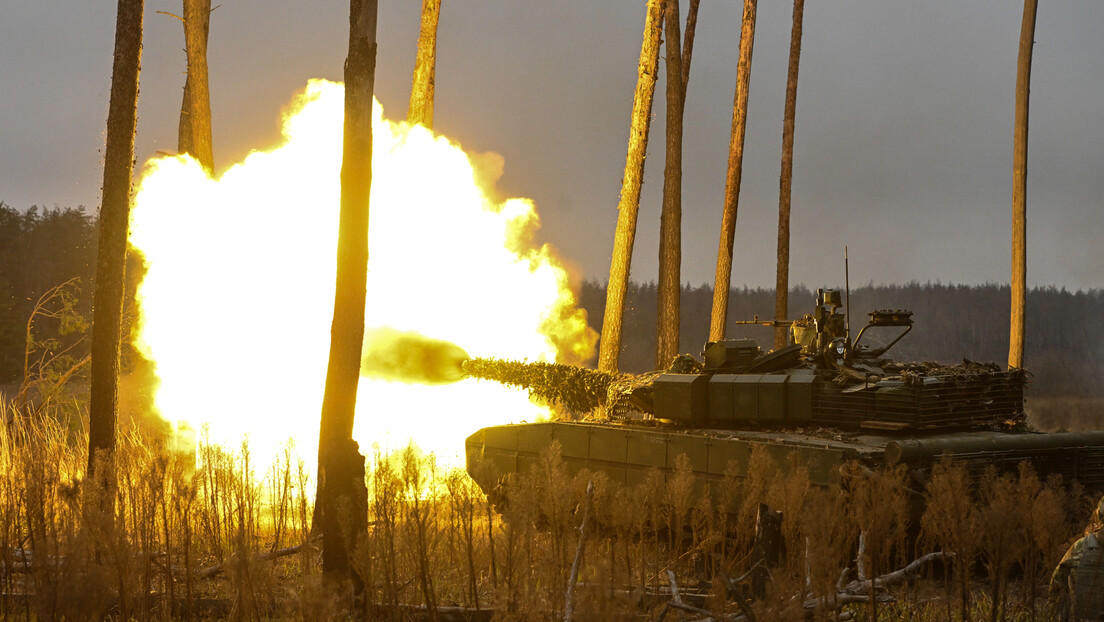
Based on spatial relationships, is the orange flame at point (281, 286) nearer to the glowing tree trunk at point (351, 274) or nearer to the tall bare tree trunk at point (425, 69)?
the tall bare tree trunk at point (425, 69)

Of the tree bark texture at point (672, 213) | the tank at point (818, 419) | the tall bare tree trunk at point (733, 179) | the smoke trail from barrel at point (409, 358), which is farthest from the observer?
the tall bare tree trunk at point (733, 179)

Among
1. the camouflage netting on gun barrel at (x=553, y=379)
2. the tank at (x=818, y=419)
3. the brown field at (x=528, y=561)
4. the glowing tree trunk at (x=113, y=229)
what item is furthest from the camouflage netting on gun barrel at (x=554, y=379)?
the glowing tree trunk at (x=113, y=229)

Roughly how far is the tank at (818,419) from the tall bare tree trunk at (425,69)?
8834 millimetres

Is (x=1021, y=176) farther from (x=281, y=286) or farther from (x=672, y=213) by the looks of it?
(x=281, y=286)

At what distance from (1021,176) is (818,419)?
10535 mm

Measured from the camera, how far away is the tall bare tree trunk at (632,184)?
19.4m

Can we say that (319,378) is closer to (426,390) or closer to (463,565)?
(426,390)

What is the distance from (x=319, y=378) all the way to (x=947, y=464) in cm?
1114

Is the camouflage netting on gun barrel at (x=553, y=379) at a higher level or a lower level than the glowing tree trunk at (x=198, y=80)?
lower

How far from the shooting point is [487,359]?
17.9 metres

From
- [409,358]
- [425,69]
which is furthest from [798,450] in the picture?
[425,69]

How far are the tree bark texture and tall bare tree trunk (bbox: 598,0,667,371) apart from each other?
1.85m

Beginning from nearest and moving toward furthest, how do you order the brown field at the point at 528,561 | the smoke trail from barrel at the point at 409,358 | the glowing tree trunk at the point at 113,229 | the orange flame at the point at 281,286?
the brown field at the point at 528,561 < the glowing tree trunk at the point at 113,229 < the orange flame at the point at 281,286 < the smoke trail from barrel at the point at 409,358

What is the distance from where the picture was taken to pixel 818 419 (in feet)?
38.8
